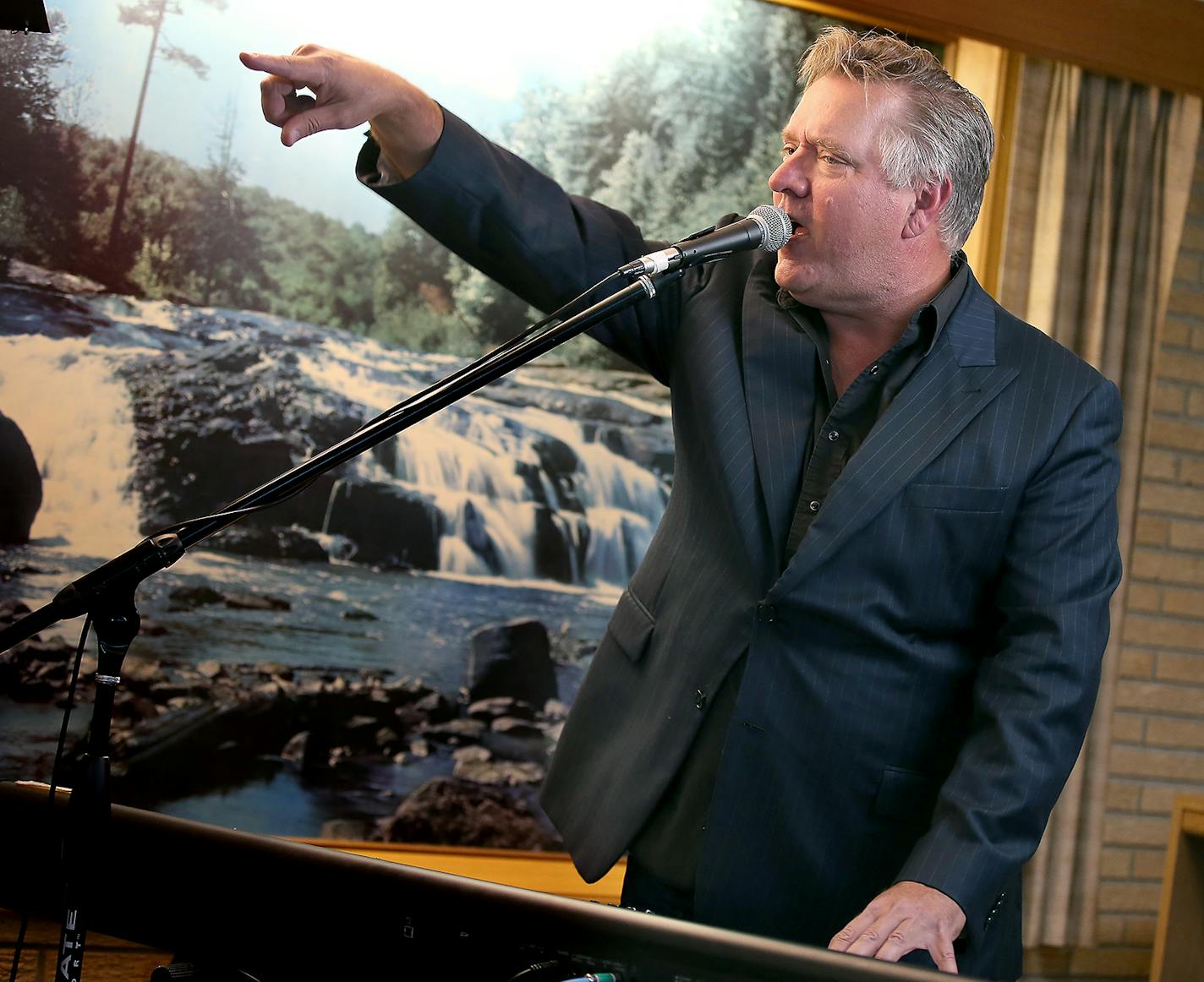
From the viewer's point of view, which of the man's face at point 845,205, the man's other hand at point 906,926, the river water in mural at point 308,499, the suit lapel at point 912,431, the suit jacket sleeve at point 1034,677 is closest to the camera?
the man's other hand at point 906,926

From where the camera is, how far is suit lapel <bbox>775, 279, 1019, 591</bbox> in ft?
A: 4.23

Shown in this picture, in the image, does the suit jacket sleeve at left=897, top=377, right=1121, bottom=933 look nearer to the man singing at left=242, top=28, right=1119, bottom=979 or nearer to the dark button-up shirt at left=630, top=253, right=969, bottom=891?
the man singing at left=242, top=28, right=1119, bottom=979

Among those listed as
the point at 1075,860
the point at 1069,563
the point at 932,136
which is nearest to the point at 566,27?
the point at 932,136

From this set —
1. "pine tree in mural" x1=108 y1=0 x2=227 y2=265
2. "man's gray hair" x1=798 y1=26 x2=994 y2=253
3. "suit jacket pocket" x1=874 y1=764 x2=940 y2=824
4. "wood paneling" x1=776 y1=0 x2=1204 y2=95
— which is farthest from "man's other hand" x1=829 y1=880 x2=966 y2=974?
"wood paneling" x1=776 y1=0 x2=1204 y2=95

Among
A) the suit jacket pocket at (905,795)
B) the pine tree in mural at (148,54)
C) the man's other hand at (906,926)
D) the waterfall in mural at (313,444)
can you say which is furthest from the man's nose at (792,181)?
the pine tree in mural at (148,54)

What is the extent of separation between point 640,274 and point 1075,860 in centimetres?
267

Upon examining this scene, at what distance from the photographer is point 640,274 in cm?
111

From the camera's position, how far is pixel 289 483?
39.1 inches

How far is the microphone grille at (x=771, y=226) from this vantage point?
4.00 feet

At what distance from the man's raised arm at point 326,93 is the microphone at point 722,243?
0.97 feet

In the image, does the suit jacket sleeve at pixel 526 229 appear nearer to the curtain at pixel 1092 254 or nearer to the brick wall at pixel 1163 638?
the curtain at pixel 1092 254

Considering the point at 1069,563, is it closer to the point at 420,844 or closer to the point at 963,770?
the point at 963,770

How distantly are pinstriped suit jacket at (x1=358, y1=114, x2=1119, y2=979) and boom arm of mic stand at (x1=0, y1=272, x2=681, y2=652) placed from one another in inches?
13.5

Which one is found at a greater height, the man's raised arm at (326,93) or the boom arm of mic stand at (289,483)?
the man's raised arm at (326,93)
